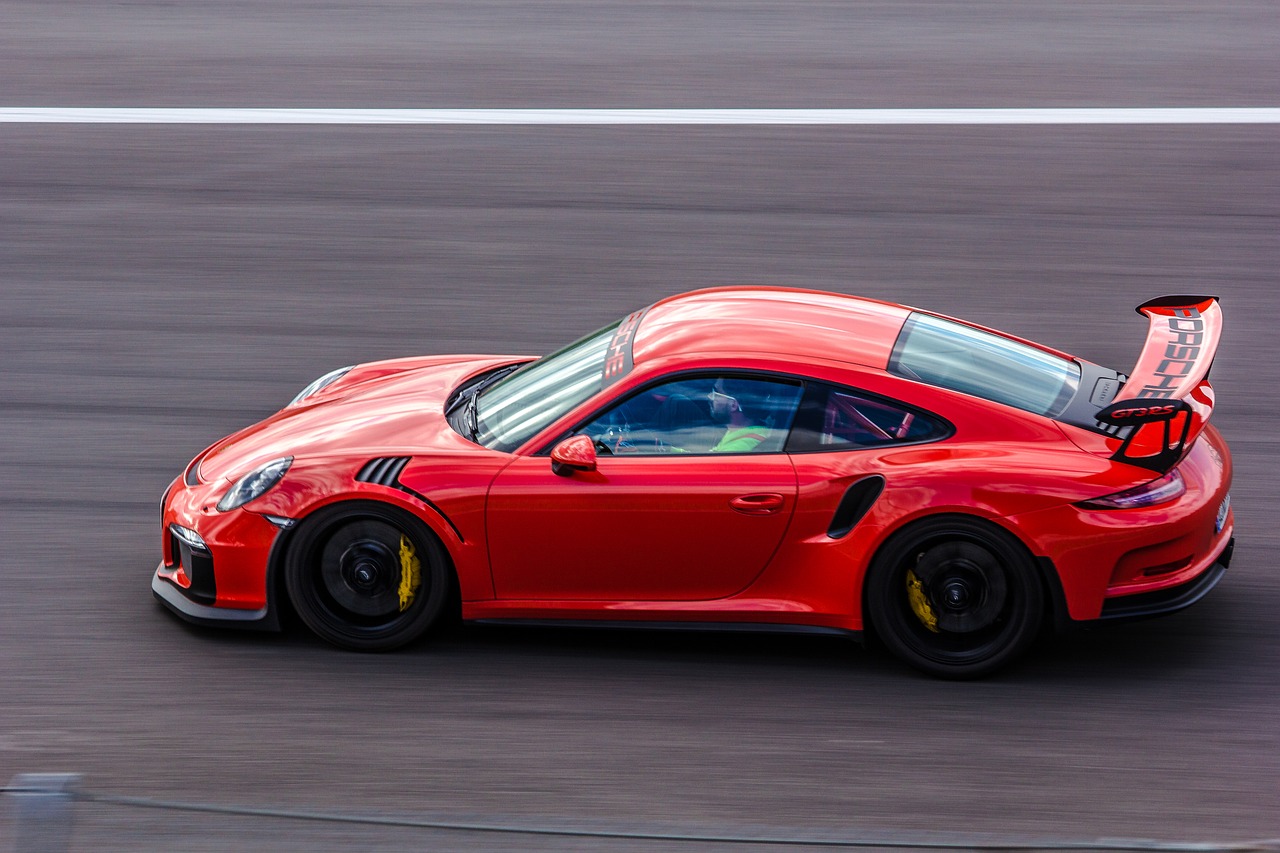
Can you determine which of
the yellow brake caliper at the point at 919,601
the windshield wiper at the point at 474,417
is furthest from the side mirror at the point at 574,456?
the yellow brake caliper at the point at 919,601

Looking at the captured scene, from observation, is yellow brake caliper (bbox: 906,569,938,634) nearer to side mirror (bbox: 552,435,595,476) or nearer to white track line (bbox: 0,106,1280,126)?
side mirror (bbox: 552,435,595,476)

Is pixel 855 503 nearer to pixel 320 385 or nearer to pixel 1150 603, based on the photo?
pixel 1150 603

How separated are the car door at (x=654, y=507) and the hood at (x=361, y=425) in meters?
0.41

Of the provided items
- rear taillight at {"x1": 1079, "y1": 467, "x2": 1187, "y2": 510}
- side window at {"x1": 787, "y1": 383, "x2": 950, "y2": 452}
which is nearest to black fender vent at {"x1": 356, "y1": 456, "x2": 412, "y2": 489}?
side window at {"x1": 787, "y1": 383, "x2": 950, "y2": 452}

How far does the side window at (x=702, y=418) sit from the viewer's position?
5.57 metres

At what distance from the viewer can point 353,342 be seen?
30.3 feet

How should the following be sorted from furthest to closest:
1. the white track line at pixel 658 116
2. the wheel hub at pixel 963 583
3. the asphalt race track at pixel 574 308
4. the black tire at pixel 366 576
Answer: the white track line at pixel 658 116 < the black tire at pixel 366 576 < the wheel hub at pixel 963 583 < the asphalt race track at pixel 574 308

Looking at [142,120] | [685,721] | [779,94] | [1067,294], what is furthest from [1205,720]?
[142,120]

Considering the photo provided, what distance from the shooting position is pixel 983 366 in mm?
5871

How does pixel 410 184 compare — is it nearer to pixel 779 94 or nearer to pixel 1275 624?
pixel 779 94

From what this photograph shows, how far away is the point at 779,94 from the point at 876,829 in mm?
9643

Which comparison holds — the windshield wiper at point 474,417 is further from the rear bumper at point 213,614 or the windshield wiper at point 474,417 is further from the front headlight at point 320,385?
the rear bumper at point 213,614

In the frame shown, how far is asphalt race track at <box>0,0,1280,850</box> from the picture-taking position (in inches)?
195

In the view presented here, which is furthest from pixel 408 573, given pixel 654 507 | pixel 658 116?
pixel 658 116
